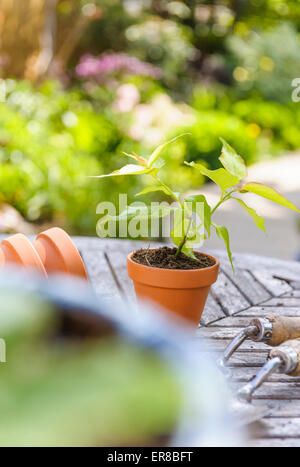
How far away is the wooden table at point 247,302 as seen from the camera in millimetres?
871

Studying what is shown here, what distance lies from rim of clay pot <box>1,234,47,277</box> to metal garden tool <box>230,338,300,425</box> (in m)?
0.42

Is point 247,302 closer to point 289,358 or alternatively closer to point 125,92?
point 289,358

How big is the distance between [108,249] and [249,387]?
3.73ft

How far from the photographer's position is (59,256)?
3.69 ft

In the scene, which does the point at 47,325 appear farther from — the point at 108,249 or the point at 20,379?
the point at 108,249

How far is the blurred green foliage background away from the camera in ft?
13.2

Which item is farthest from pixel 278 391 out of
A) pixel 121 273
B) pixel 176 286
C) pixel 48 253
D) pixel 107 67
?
pixel 107 67

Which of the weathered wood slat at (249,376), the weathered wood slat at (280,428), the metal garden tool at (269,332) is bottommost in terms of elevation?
the weathered wood slat at (249,376)

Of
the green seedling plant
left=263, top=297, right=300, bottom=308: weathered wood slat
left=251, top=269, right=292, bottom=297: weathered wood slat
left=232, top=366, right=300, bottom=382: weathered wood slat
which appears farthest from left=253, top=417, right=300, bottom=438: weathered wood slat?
left=251, top=269, right=292, bottom=297: weathered wood slat

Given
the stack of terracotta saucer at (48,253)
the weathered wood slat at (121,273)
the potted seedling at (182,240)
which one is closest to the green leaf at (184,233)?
the potted seedling at (182,240)

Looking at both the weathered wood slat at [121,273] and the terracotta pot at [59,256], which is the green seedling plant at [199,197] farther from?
the weathered wood slat at [121,273]

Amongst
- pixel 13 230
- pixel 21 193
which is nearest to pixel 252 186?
pixel 13 230

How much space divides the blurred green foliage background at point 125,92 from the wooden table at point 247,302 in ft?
6.37

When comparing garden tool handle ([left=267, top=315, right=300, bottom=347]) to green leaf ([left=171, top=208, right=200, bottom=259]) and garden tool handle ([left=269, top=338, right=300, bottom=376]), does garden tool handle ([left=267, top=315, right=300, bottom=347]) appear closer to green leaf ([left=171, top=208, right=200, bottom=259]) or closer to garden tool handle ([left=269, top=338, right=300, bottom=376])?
garden tool handle ([left=269, top=338, right=300, bottom=376])
